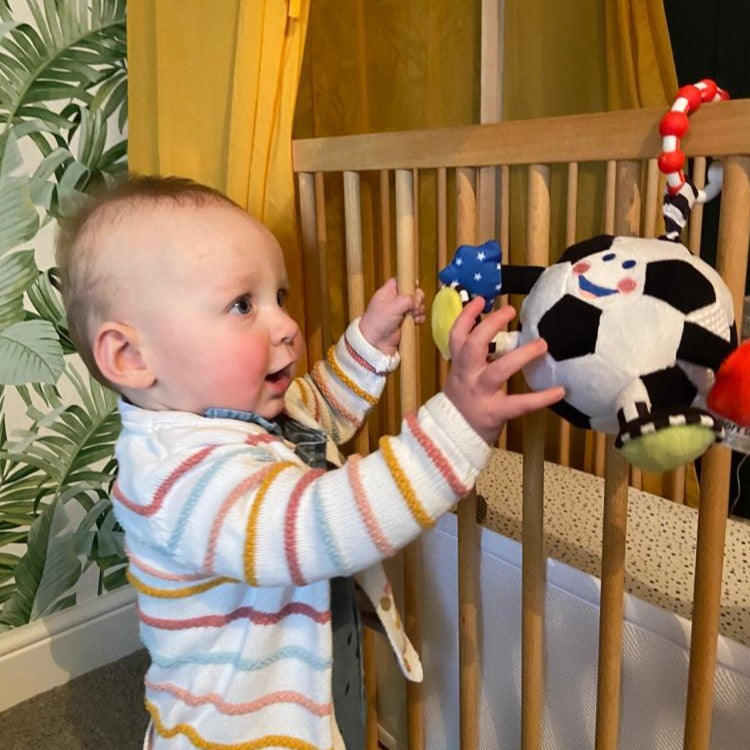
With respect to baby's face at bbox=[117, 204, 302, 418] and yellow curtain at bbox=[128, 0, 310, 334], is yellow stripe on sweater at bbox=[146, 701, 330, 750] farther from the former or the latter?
yellow curtain at bbox=[128, 0, 310, 334]

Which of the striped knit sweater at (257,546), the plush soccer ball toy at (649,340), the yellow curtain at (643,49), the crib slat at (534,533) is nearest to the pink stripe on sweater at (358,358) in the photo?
the striped knit sweater at (257,546)

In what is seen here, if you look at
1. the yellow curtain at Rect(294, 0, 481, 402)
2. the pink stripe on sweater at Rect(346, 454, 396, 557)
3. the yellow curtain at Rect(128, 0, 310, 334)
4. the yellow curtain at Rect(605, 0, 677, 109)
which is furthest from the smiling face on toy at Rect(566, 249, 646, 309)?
the yellow curtain at Rect(605, 0, 677, 109)

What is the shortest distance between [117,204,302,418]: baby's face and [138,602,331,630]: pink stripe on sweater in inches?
7.9

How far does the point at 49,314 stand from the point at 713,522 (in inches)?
43.0

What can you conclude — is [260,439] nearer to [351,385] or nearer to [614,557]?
[351,385]

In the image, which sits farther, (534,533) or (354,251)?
(354,251)

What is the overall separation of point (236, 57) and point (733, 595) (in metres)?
0.89

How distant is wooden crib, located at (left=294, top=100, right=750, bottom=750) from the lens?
2.13ft

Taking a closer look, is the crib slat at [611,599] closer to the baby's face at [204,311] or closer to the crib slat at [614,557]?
the crib slat at [614,557]

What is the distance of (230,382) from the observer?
0.75m

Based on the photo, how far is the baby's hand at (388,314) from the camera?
882 mm

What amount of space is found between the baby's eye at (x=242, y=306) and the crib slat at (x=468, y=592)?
9.4 inches

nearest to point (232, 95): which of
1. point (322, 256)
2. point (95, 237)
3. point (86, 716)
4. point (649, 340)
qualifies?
point (322, 256)

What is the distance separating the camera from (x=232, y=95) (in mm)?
1019
